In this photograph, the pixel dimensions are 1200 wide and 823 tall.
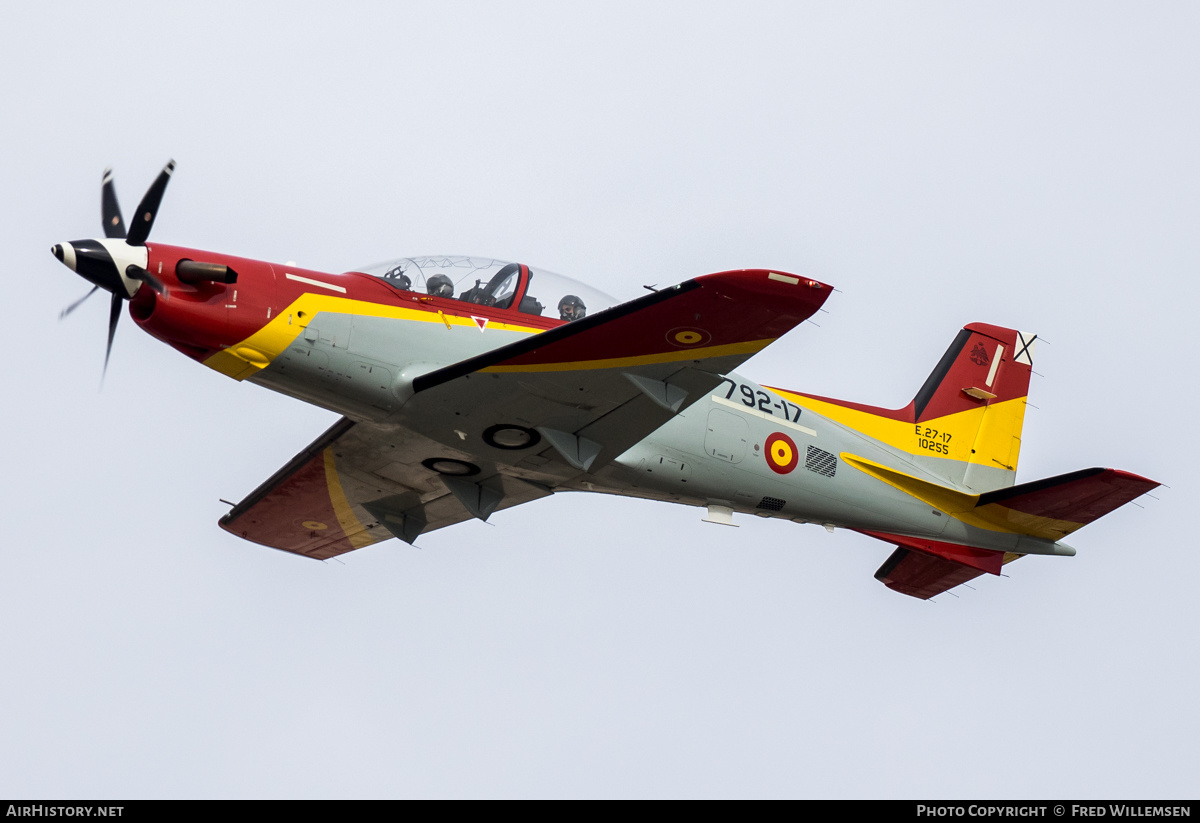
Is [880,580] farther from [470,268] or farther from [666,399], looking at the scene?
[470,268]

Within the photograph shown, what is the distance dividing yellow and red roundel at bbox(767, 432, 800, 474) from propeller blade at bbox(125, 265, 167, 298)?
7.68 m

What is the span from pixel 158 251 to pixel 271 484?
5.21 meters

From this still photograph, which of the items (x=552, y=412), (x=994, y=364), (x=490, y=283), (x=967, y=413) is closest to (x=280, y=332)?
(x=490, y=283)

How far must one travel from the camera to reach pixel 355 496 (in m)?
18.3

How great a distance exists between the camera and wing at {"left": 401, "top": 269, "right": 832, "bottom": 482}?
13.4 m

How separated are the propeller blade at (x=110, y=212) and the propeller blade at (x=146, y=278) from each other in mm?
541

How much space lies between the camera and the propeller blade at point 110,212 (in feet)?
47.1

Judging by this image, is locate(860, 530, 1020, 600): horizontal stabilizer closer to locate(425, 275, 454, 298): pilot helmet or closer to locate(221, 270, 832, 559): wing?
locate(221, 270, 832, 559): wing

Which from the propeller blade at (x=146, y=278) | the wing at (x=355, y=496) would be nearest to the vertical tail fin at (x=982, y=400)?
the wing at (x=355, y=496)

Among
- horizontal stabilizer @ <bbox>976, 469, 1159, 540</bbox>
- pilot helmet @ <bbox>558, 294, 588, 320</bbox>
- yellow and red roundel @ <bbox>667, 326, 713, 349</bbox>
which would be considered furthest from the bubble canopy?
horizontal stabilizer @ <bbox>976, 469, 1159, 540</bbox>

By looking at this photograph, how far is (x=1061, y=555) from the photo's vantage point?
60.9 ft

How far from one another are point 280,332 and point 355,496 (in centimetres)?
428

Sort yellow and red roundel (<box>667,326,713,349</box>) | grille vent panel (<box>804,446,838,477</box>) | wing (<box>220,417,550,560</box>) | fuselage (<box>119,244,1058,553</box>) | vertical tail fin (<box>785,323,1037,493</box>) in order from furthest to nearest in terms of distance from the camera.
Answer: vertical tail fin (<box>785,323,1037,493</box>) < grille vent panel (<box>804,446,838,477</box>) < wing (<box>220,417,550,560</box>) < fuselage (<box>119,244,1058,553</box>) < yellow and red roundel (<box>667,326,713,349</box>)
